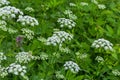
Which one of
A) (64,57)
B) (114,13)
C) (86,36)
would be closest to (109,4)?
(114,13)

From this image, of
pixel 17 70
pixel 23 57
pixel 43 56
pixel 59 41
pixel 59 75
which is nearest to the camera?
pixel 17 70

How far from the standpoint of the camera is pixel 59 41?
4156 millimetres

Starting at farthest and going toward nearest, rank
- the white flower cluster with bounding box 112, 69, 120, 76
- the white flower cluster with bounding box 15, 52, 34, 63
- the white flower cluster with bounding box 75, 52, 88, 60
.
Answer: the white flower cluster with bounding box 75, 52, 88, 60
the white flower cluster with bounding box 112, 69, 120, 76
the white flower cluster with bounding box 15, 52, 34, 63

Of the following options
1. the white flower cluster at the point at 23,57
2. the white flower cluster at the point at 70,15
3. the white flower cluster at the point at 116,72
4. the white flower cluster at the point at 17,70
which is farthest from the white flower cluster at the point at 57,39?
the white flower cluster at the point at 70,15

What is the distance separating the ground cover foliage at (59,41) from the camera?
4266 mm

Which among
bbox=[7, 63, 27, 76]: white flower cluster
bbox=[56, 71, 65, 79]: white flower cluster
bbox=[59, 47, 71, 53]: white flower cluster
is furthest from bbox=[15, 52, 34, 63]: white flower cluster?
bbox=[59, 47, 71, 53]: white flower cluster

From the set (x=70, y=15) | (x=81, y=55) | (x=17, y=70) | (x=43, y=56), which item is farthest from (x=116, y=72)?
(x=17, y=70)

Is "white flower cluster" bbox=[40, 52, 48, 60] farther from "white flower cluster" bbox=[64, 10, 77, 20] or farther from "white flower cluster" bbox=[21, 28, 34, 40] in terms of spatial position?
"white flower cluster" bbox=[64, 10, 77, 20]

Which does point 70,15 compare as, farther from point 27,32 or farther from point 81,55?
point 27,32

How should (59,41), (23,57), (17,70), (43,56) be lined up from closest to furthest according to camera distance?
(17,70) < (23,57) < (59,41) < (43,56)

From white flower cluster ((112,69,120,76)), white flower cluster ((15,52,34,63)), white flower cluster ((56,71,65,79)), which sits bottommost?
white flower cluster ((112,69,120,76))

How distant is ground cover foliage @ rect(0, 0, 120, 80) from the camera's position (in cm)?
427

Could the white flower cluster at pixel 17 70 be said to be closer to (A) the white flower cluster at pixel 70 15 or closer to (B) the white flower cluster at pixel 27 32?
(B) the white flower cluster at pixel 27 32

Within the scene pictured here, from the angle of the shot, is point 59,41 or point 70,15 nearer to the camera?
point 59,41
